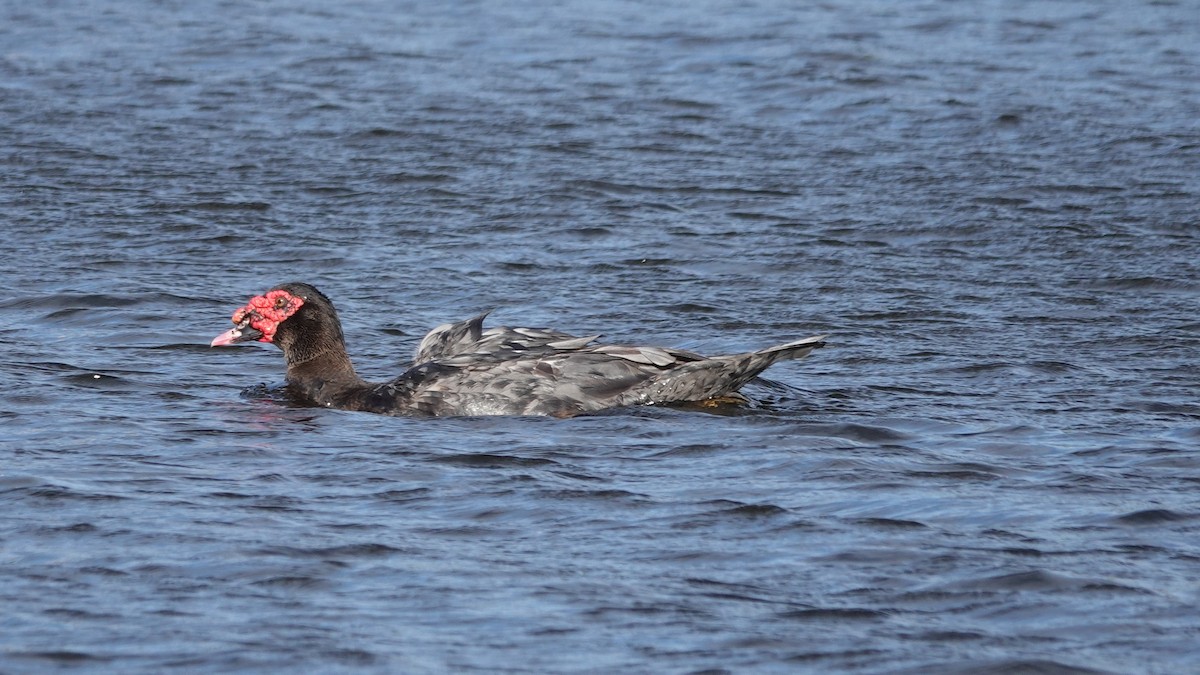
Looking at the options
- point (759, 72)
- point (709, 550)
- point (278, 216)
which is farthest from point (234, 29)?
point (709, 550)

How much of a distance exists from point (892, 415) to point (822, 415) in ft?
1.16

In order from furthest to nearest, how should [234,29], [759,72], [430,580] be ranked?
[234,29] → [759,72] → [430,580]

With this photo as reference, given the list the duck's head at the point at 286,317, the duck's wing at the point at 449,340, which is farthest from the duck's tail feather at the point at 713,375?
the duck's head at the point at 286,317

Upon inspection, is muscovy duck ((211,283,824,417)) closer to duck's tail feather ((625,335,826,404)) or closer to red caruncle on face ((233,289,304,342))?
duck's tail feather ((625,335,826,404))

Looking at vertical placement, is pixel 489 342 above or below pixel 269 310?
below

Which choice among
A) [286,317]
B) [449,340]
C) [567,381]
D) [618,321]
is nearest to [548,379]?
[567,381]

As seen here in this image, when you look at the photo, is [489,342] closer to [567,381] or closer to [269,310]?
[567,381]

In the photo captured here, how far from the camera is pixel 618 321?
39.3ft

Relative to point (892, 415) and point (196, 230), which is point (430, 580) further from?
point (196, 230)

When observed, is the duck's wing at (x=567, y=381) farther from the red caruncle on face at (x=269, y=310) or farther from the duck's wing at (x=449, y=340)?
the red caruncle on face at (x=269, y=310)

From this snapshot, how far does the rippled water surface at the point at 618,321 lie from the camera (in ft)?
22.7

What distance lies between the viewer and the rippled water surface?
692 centimetres

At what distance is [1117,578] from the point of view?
7246mm

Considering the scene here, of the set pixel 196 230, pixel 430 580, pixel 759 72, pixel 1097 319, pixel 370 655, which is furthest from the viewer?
pixel 759 72
